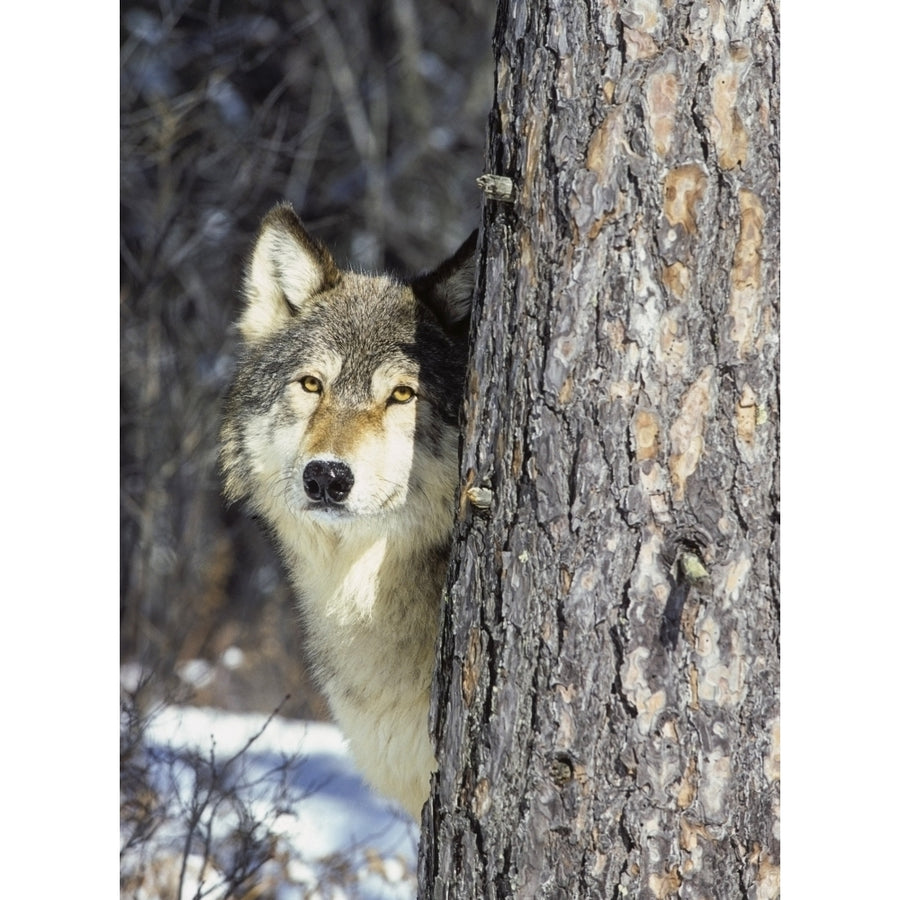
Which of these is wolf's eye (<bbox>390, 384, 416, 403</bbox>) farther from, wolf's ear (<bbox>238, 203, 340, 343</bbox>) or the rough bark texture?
the rough bark texture

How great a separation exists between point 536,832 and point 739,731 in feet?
1.27

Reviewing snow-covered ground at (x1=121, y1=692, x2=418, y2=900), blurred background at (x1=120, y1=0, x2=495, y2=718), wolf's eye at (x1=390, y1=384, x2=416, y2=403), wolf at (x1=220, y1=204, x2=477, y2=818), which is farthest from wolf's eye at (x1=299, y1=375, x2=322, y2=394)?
blurred background at (x1=120, y1=0, x2=495, y2=718)

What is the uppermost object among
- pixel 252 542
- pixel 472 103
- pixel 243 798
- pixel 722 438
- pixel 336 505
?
pixel 472 103

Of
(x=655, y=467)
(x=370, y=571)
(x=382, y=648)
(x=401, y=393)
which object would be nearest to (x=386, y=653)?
(x=382, y=648)

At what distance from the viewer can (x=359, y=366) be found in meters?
2.60

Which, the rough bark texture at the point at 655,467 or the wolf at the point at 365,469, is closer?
the rough bark texture at the point at 655,467

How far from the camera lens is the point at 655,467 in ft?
5.82

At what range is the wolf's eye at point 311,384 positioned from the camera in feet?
8.64

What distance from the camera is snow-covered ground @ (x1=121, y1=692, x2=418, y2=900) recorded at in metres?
3.48

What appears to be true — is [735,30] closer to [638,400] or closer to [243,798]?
[638,400]

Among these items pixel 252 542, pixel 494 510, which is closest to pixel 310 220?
pixel 252 542

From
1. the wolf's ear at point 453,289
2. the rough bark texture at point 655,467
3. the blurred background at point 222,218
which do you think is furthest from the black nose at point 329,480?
the blurred background at point 222,218

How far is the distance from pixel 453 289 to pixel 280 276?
548mm

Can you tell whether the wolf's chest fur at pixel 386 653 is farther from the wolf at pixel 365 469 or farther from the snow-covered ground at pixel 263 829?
the snow-covered ground at pixel 263 829
